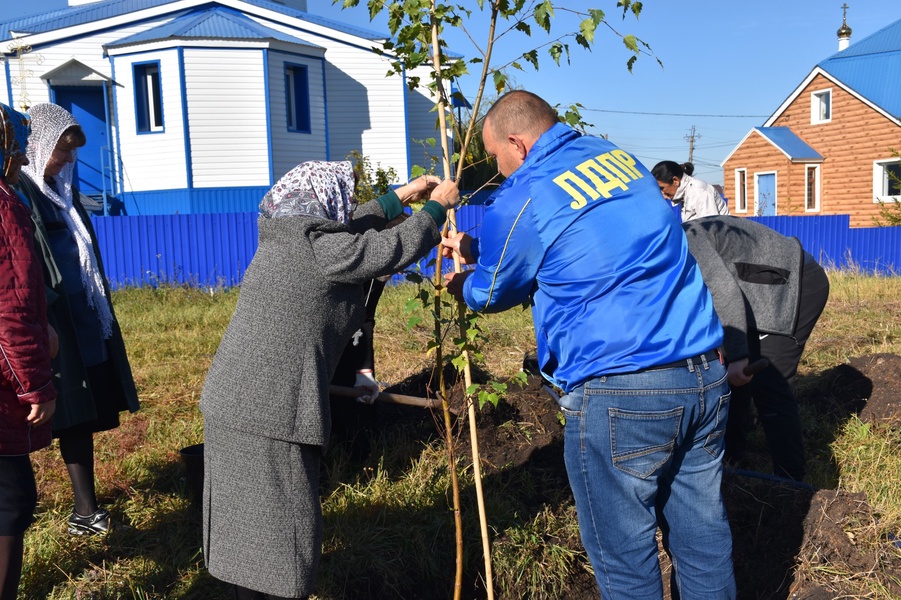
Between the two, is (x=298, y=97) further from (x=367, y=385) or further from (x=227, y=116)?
(x=367, y=385)

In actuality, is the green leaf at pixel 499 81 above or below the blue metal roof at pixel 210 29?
below

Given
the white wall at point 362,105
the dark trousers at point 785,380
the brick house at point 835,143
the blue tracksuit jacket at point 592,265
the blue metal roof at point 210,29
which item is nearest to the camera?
the blue tracksuit jacket at point 592,265

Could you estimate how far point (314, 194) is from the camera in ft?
8.03

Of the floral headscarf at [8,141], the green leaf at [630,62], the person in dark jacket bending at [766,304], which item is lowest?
the person in dark jacket bending at [766,304]

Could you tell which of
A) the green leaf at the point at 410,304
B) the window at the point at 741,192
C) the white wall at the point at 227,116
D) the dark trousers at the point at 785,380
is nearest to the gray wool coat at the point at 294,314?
the green leaf at the point at 410,304

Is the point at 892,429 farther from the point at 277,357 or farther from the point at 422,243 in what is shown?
the point at 277,357

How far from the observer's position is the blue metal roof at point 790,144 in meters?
26.9

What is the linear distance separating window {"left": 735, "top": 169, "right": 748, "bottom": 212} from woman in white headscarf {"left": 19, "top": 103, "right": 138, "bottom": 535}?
96.0ft

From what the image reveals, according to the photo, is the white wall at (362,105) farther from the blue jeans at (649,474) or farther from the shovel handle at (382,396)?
the blue jeans at (649,474)

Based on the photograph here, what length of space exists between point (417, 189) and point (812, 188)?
28699mm

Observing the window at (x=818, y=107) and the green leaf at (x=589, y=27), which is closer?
the green leaf at (x=589, y=27)

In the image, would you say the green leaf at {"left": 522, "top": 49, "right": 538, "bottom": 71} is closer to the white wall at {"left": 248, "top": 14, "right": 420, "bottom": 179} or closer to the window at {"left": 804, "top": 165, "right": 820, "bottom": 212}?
the white wall at {"left": 248, "top": 14, "right": 420, "bottom": 179}

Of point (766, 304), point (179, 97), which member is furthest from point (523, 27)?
point (179, 97)

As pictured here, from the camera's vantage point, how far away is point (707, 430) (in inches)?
94.7
